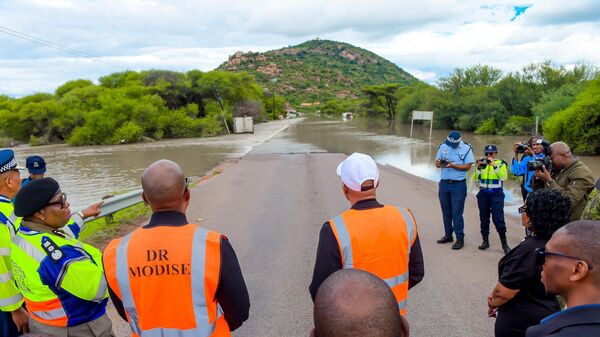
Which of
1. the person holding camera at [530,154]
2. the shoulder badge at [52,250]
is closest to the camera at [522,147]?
the person holding camera at [530,154]

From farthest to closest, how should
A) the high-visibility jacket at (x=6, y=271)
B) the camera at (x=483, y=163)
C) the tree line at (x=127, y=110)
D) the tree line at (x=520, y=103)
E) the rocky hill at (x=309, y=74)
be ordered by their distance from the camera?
1. the rocky hill at (x=309, y=74)
2. the tree line at (x=127, y=110)
3. the tree line at (x=520, y=103)
4. the camera at (x=483, y=163)
5. the high-visibility jacket at (x=6, y=271)

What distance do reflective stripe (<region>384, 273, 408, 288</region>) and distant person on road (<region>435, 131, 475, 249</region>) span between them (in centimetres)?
427

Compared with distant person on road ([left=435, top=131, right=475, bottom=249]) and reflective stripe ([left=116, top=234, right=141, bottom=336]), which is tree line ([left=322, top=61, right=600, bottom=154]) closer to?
distant person on road ([left=435, top=131, right=475, bottom=249])

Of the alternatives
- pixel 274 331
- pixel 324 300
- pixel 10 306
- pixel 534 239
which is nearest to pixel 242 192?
pixel 274 331

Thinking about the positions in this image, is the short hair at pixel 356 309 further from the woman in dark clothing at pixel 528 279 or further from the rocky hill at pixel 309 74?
the rocky hill at pixel 309 74

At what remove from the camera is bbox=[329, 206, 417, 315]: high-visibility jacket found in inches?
103

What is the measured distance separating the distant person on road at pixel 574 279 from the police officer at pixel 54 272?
97.2 inches

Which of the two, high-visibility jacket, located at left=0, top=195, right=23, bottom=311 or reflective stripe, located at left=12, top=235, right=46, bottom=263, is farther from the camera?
high-visibility jacket, located at left=0, top=195, right=23, bottom=311

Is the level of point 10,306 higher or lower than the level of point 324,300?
lower

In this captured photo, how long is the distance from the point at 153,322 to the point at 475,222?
7318 millimetres

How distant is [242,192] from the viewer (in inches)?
473

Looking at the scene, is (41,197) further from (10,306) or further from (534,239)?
(534,239)

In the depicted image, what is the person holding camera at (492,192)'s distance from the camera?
21.2 ft

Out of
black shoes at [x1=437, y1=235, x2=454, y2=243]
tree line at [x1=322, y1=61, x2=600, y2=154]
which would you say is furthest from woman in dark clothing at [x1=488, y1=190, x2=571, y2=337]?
tree line at [x1=322, y1=61, x2=600, y2=154]
